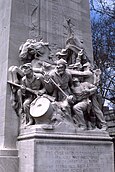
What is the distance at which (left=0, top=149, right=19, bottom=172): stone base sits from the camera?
8.41 metres

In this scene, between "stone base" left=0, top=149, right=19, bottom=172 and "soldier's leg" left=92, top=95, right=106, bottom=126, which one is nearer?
"stone base" left=0, top=149, right=19, bottom=172

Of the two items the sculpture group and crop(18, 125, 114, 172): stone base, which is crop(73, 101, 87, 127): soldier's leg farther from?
crop(18, 125, 114, 172): stone base

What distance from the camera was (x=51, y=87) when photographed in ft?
30.0

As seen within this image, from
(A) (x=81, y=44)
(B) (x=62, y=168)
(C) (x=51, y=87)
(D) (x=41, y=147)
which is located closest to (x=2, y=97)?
(C) (x=51, y=87)

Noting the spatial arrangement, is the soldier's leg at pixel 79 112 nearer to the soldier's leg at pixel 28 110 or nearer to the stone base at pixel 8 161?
the soldier's leg at pixel 28 110

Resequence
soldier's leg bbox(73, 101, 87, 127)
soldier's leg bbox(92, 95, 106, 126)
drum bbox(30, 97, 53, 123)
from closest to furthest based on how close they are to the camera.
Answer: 1. drum bbox(30, 97, 53, 123)
2. soldier's leg bbox(73, 101, 87, 127)
3. soldier's leg bbox(92, 95, 106, 126)

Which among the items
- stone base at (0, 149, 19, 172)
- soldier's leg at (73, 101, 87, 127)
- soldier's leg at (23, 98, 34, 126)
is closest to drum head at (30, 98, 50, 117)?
soldier's leg at (23, 98, 34, 126)

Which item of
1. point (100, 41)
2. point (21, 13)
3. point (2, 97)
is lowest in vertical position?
point (2, 97)

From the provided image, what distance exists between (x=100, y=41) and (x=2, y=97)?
39.2ft

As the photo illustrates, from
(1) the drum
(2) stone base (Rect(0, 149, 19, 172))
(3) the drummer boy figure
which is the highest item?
(3) the drummer boy figure

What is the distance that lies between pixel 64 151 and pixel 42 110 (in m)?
1.30

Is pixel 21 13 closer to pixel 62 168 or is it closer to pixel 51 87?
pixel 51 87

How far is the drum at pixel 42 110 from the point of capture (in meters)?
8.39

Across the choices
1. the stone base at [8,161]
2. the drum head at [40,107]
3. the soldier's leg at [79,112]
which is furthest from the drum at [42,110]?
the stone base at [8,161]
